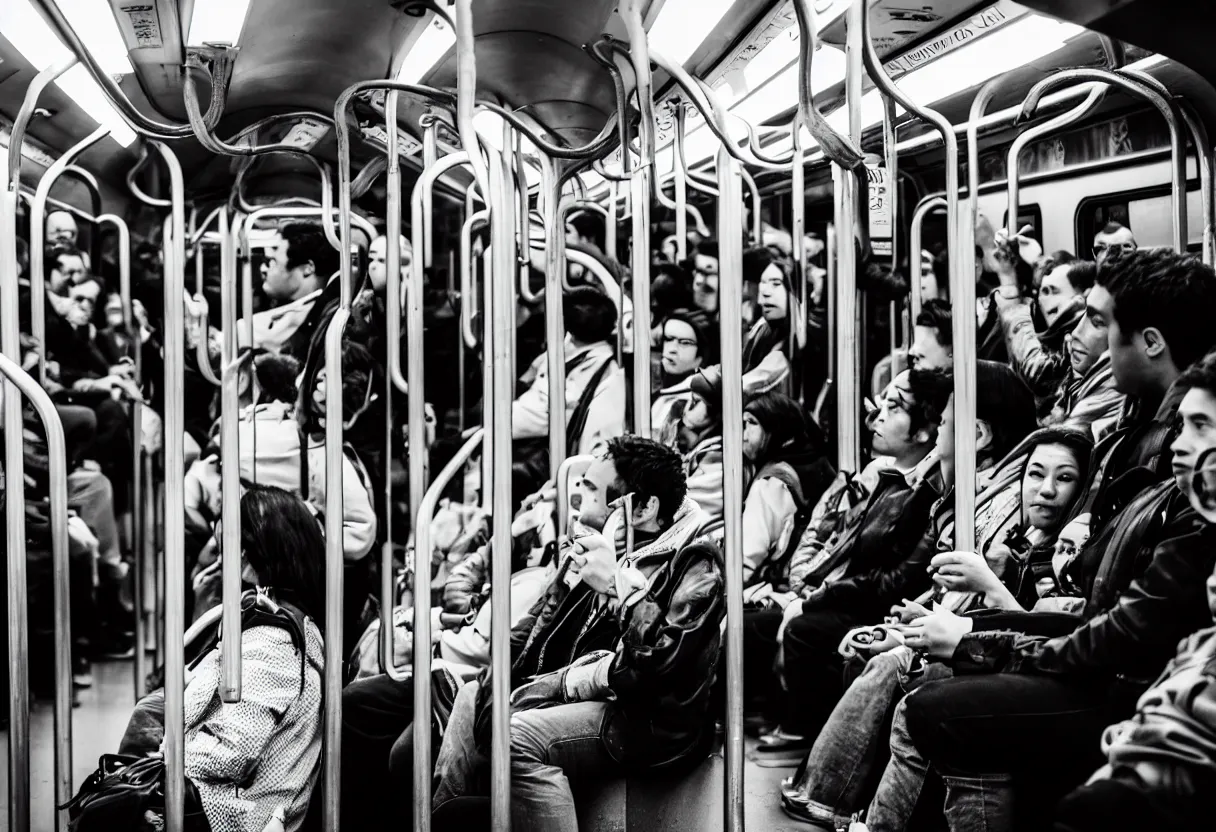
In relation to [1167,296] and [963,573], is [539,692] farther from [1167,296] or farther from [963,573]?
[1167,296]

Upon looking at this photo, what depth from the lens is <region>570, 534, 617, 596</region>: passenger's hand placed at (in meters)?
2.74

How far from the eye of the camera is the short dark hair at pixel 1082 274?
2387mm

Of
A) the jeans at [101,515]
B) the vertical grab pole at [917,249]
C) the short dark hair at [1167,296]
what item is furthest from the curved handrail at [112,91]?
the short dark hair at [1167,296]

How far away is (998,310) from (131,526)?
76.5 inches

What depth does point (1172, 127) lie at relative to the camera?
2.34m

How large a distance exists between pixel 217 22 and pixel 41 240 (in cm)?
63

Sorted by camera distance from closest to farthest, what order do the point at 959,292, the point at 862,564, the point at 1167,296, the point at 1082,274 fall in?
the point at 1167,296 < the point at 1082,274 < the point at 959,292 < the point at 862,564

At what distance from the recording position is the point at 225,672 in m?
2.75

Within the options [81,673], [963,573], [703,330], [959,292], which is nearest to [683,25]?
[703,330]

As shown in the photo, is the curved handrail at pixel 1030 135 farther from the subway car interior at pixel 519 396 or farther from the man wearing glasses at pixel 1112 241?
the man wearing glasses at pixel 1112 241

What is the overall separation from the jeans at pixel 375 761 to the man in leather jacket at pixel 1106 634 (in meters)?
1.05

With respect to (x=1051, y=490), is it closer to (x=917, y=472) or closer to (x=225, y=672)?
(x=917, y=472)

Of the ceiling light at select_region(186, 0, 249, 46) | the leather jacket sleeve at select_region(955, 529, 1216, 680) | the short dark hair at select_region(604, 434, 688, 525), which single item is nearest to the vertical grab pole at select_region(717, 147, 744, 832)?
the short dark hair at select_region(604, 434, 688, 525)

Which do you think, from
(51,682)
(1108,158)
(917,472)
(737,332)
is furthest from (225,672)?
(1108,158)
